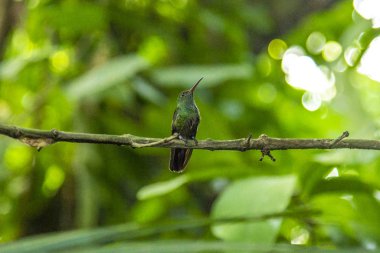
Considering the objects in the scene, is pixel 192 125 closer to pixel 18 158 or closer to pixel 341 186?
pixel 341 186

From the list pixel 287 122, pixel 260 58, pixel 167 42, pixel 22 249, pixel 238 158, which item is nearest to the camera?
pixel 22 249

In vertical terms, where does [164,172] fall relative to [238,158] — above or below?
above

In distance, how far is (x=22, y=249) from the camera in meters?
1.14

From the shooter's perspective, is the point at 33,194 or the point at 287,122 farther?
the point at 287,122

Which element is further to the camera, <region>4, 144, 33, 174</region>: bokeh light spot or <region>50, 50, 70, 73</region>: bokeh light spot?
<region>50, 50, 70, 73</region>: bokeh light spot

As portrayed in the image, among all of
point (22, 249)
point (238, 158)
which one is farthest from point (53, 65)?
point (22, 249)

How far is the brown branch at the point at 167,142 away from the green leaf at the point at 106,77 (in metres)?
1.65

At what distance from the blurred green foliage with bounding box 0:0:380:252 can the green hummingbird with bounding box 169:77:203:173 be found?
1.59 feet

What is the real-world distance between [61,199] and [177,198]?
1.72 feet

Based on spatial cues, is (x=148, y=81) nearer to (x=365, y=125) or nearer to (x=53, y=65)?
(x=53, y=65)

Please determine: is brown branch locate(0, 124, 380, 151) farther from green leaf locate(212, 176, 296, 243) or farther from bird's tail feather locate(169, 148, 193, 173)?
green leaf locate(212, 176, 296, 243)

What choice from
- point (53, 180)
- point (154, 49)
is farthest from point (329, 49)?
point (53, 180)

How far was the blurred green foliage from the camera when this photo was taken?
1.89m

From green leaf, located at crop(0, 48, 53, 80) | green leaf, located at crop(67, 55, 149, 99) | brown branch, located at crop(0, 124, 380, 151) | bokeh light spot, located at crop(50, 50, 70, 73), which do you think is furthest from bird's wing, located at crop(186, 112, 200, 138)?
bokeh light spot, located at crop(50, 50, 70, 73)
